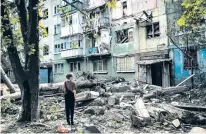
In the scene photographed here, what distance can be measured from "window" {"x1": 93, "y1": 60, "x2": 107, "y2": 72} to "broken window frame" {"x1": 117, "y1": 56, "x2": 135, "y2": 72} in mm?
2310

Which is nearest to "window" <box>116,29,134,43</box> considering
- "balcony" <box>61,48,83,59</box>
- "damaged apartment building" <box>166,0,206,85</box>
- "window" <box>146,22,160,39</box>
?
"window" <box>146,22,160,39</box>

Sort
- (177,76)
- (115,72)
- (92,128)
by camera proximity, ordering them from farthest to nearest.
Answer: (115,72) → (177,76) → (92,128)

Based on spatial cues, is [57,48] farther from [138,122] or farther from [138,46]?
[138,122]

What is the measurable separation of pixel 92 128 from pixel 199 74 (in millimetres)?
12981

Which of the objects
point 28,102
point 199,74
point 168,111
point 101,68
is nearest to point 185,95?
point 199,74

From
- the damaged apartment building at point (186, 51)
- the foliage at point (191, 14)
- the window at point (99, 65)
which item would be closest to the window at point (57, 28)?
the window at point (99, 65)

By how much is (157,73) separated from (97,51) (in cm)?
827

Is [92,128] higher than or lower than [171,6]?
lower

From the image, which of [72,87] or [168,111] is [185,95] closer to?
[168,111]

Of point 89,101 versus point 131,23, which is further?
point 131,23

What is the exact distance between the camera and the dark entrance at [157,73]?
2039 centimetres

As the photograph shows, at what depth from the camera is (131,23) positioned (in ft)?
73.6

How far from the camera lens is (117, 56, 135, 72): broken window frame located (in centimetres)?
2238

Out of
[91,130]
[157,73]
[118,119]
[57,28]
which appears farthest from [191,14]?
[57,28]
